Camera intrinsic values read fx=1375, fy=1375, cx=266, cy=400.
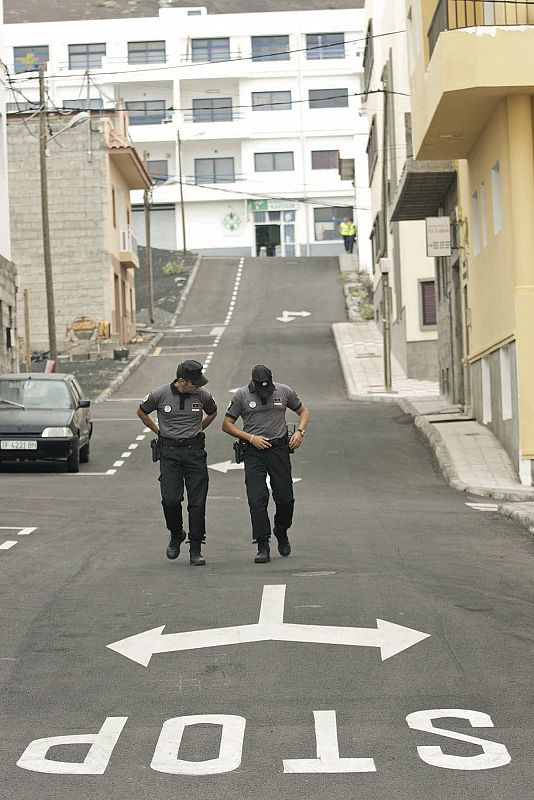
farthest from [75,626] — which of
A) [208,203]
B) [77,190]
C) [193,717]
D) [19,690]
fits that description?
[208,203]

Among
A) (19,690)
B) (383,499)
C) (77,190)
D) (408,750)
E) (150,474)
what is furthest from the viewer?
(77,190)

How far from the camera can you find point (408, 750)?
593cm

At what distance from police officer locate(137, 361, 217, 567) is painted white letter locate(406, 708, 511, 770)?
234 inches

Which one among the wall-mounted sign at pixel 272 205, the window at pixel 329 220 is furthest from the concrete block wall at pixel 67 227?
the window at pixel 329 220

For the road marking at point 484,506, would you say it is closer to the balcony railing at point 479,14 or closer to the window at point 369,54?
the balcony railing at point 479,14

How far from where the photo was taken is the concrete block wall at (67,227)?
5297 cm

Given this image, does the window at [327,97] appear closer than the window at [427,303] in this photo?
No

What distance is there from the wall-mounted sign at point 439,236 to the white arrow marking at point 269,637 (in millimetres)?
19844

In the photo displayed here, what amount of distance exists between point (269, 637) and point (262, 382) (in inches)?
172

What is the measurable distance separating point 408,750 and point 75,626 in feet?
11.7

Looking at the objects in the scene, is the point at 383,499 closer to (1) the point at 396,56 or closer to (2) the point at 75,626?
(2) the point at 75,626

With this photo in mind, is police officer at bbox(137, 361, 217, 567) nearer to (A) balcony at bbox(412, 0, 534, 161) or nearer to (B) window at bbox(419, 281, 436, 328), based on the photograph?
(A) balcony at bbox(412, 0, 534, 161)

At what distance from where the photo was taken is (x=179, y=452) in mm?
12438

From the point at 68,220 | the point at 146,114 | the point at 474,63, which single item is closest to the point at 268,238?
the point at 146,114
